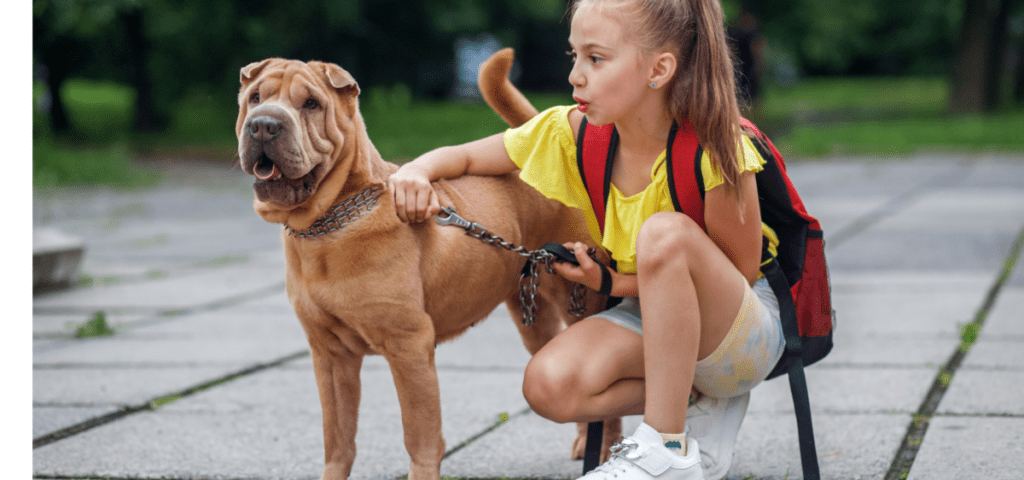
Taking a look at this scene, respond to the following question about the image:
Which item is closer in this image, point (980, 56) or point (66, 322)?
point (66, 322)

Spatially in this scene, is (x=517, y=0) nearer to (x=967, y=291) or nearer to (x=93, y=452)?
(x=967, y=291)

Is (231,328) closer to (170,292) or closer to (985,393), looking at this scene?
(170,292)

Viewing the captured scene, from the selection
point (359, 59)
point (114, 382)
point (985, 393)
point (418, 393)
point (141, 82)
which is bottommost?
point (141, 82)

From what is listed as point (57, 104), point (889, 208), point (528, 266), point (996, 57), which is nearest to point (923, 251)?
point (889, 208)

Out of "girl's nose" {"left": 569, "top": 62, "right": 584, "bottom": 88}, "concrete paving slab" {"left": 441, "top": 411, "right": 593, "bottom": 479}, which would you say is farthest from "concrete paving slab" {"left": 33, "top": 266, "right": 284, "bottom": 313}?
"girl's nose" {"left": 569, "top": 62, "right": 584, "bottom": 88}

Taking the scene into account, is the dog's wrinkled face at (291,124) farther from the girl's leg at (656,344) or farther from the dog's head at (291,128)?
the girl's leg at (656,344)

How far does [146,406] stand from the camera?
3.78m

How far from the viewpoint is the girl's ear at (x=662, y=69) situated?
245cm

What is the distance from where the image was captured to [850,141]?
17047 millimetres

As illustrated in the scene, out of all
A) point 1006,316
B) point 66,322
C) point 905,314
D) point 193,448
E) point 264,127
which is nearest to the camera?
point 264,127

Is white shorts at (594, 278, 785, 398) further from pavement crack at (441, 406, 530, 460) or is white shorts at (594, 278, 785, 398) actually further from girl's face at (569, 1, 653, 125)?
pavement crack at (441, 406, 530, 460)

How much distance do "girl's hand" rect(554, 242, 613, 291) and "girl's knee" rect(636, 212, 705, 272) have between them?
0.22 m

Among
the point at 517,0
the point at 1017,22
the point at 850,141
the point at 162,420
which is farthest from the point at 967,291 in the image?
the point at 1017,22

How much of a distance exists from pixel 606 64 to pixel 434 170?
55cm
